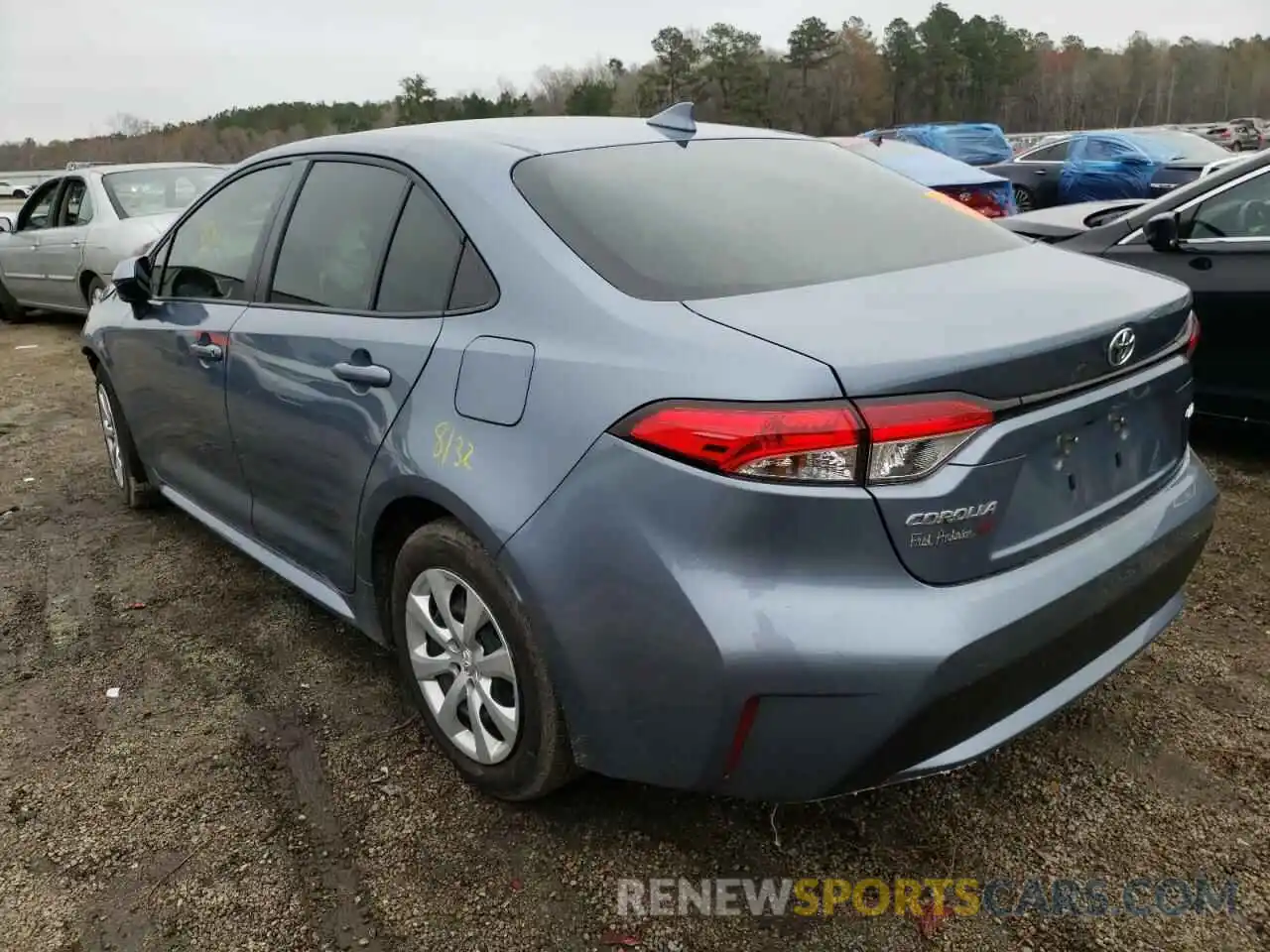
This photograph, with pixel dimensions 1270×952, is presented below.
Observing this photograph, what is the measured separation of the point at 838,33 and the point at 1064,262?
7929 centimetres

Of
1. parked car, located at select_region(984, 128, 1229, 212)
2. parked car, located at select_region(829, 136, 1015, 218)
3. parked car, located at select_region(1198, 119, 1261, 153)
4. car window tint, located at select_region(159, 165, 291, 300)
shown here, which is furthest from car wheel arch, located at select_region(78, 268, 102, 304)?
parked car, located at select_region(1198, 119, 1261, 153)

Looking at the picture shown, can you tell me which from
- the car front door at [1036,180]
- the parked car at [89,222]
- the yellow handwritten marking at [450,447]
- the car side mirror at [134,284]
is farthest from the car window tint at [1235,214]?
the car front door at [1036,180]

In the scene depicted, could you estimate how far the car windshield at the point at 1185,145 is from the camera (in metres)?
14.2

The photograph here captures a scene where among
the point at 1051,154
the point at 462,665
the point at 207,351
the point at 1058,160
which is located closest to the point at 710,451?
the point at 462,665

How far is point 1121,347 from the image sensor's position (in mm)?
2025

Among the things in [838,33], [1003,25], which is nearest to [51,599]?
[838,33]

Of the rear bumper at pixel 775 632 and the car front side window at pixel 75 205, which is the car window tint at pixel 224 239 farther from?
the car front side window at pixel 75 205

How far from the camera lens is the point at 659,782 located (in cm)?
200

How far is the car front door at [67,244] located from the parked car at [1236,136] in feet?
77.6

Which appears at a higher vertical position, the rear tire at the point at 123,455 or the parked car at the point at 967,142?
the parked car at the point at 967,142

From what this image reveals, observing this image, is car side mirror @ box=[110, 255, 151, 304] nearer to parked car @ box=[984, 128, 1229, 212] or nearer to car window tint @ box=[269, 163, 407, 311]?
car window tint @ box=[269, 163, 407, 311]

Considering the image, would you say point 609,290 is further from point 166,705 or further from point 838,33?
point 838,33

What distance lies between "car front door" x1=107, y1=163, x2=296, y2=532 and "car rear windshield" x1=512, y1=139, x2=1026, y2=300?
125cm

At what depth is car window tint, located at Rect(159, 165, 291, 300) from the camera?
126 inches
